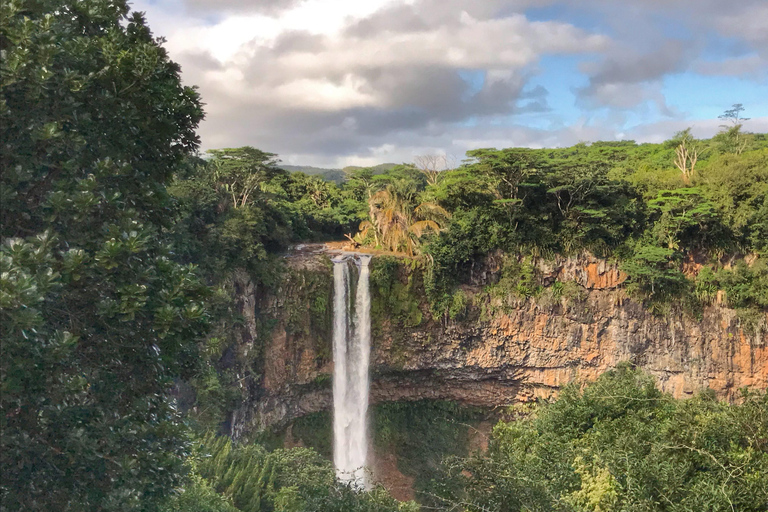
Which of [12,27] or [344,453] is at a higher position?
[12,27]

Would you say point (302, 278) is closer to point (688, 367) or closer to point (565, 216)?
point (565, 216)

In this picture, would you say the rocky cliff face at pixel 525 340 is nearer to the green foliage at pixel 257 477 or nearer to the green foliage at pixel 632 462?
the green foliage at pixel 257 477

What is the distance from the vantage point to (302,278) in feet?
60.6

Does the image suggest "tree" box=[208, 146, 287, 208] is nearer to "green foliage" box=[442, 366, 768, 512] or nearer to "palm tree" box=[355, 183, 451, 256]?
"palm tree" box=[355, 183, 451, 256]

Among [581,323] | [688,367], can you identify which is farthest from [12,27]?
[688,367]

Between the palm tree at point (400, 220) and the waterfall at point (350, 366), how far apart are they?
1617mm

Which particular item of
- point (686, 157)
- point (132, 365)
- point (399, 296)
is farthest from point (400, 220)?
point (132, 365)

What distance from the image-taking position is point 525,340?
63.1 ft

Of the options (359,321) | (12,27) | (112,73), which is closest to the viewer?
(12,27)

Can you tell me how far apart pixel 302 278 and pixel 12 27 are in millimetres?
14515

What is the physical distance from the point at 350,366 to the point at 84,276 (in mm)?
15544

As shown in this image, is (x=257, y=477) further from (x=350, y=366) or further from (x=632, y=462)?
(x=350, y=366)

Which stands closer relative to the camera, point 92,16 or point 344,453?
point 92,16

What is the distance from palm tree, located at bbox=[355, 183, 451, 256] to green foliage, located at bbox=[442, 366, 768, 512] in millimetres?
11254
